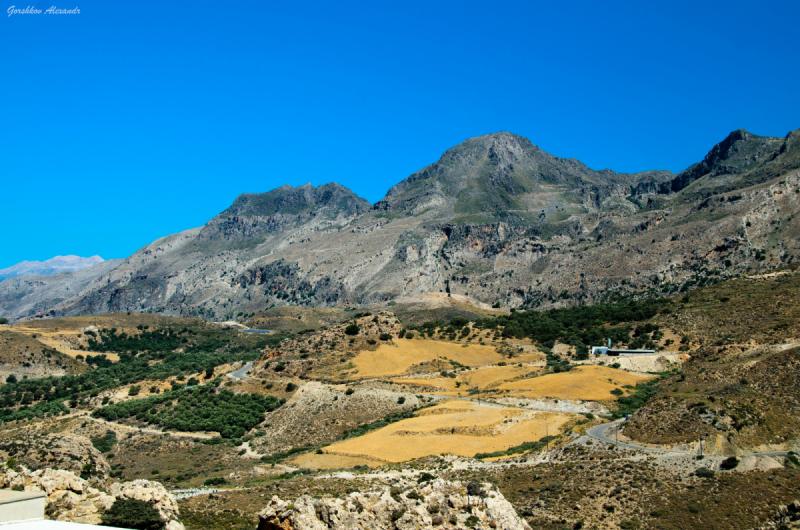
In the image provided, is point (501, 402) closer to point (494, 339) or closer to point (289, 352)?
point (289, 352)

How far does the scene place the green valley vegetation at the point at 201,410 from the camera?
186 feet

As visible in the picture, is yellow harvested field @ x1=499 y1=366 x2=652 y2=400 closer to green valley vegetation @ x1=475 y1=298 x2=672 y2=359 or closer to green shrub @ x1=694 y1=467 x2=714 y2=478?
green valley vegetation @ x1=475 y1=298 x2=672 y2=359

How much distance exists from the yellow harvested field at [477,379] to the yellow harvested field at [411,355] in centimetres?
389

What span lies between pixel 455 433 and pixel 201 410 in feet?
89.1

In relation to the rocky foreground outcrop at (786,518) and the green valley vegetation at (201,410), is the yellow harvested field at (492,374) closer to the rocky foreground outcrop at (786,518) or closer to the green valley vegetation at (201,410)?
the green valley vegetation at (201,410)

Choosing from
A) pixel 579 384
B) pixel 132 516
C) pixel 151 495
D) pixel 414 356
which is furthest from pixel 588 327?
pixel 132 516

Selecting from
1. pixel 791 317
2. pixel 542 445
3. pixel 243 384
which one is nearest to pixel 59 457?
pixel 542 445

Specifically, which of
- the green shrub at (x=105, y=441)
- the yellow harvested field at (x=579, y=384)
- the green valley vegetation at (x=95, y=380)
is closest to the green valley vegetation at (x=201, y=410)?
the green shrub at (x=105, y=441)

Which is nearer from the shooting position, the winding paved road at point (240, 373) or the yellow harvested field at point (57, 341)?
the winding paved road at point (240, 373)

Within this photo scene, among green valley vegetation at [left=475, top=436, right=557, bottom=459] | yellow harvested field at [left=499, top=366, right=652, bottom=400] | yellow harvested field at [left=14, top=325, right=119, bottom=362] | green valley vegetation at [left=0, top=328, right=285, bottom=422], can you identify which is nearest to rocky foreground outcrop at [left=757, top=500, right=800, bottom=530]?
green valley vegetation at [left=475, top=436, right=557, bottom=459]

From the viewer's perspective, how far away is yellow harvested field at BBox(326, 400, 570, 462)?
136 feet

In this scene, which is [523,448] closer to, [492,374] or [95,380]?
[492,374]

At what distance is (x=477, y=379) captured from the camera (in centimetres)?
6988

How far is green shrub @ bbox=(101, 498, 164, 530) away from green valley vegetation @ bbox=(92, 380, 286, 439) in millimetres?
35054
